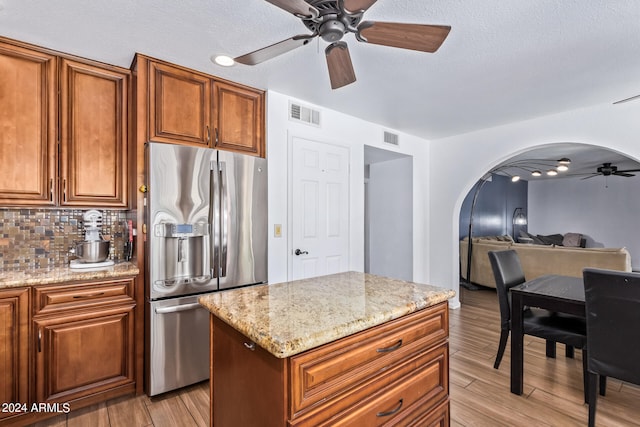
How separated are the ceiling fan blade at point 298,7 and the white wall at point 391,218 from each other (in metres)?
3.44

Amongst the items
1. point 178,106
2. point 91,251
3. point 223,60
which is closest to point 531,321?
point 223,60

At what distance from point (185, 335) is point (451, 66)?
295 centimetres

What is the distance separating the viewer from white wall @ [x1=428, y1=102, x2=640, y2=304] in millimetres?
3158

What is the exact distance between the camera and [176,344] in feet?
7.62

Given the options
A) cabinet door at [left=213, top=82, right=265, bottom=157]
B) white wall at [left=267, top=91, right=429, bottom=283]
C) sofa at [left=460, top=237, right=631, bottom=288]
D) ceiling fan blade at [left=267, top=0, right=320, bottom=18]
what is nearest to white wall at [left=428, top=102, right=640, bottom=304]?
white wall at [left=267, top=91, right=429, bottom=283]

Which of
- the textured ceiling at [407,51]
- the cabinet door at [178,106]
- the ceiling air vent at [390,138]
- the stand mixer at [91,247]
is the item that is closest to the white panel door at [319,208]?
the textured ceiling at [407,51]

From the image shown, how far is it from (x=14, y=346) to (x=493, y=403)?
10.4ft

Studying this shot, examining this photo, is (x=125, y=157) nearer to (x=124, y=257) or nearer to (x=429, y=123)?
(x=124, y=257)

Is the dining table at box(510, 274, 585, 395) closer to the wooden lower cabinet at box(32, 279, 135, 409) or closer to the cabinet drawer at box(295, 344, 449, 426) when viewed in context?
the cabinet drawer at box(295, 344, 449, 426)

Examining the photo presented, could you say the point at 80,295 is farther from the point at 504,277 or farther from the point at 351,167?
the point at 504,277

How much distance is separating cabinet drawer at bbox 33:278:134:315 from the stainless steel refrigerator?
0.16 metres

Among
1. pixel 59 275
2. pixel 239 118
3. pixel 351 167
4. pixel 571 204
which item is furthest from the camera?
pixel 571 204

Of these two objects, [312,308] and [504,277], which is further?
[504,277]

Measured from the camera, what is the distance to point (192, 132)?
2547 millimetres
